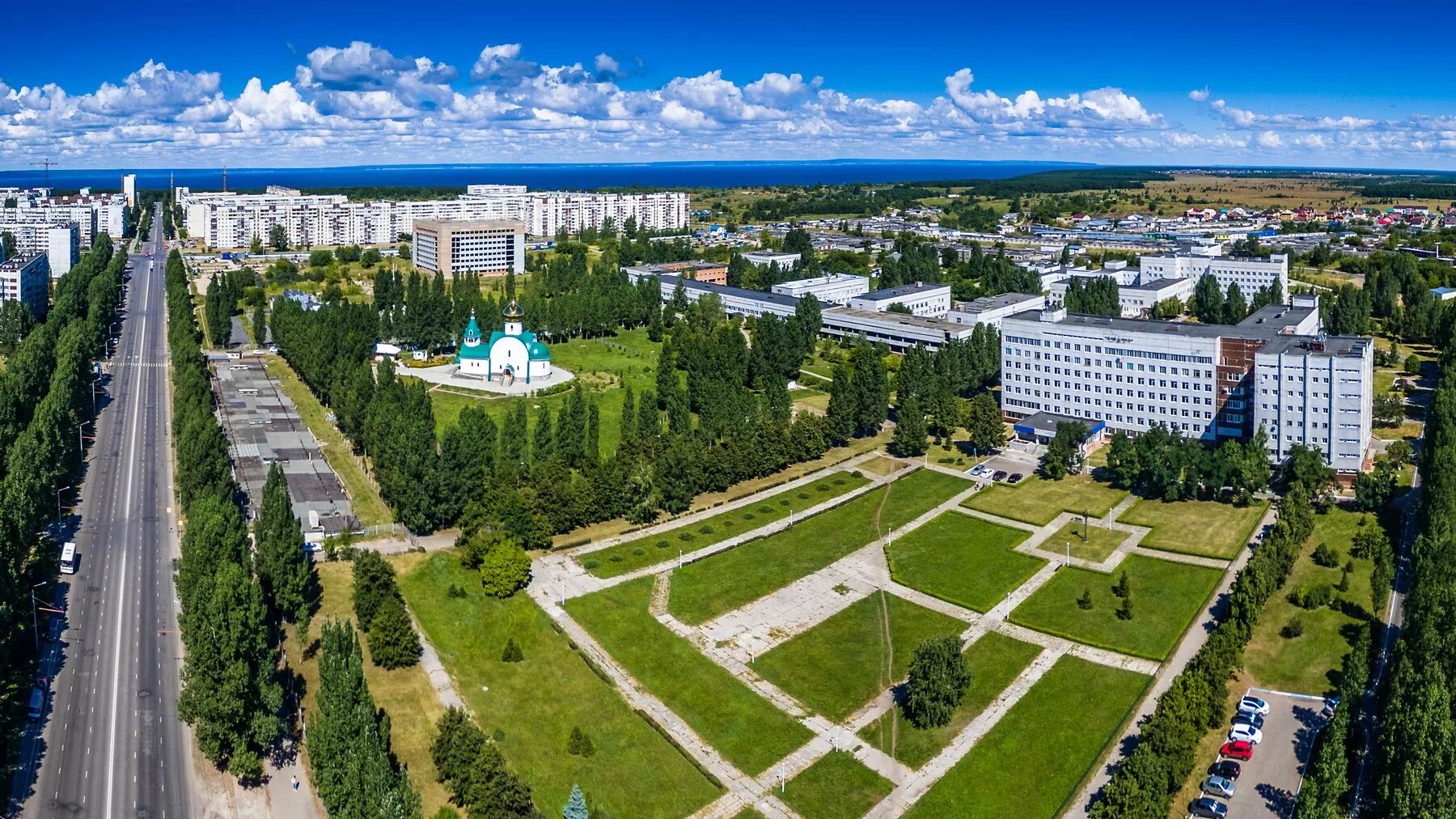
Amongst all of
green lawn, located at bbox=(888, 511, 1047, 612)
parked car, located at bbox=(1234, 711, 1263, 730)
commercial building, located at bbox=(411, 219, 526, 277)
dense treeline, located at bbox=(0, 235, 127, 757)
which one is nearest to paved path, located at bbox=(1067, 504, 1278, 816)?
parked car, located at bbox=(1234, 711, 1263, 730)

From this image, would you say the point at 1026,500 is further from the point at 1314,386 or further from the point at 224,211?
the point at 224,211

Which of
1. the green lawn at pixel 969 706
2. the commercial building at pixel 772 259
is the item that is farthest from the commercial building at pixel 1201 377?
the commercial building at pixel 772 259

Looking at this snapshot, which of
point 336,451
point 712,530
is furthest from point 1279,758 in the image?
point 336,451

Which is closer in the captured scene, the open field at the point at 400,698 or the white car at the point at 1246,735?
the open field at the point at 400,698

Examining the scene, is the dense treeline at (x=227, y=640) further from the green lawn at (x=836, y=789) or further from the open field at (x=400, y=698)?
the green lawn at (x=836, y=789)

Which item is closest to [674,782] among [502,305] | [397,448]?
[397,448]

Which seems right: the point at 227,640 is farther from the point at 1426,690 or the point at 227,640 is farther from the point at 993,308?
the point at 993,308
